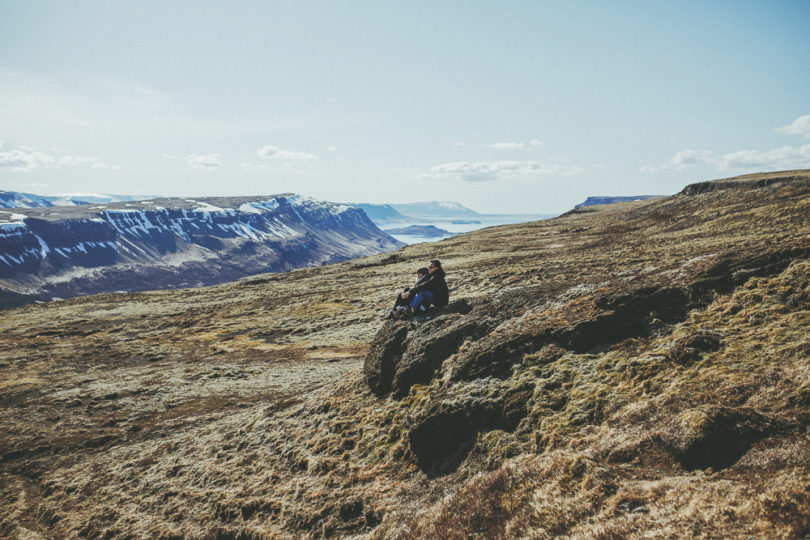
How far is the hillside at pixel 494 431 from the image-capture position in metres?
6.98

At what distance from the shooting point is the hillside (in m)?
6.98

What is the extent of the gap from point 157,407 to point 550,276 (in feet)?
107

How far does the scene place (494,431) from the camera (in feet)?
35.6

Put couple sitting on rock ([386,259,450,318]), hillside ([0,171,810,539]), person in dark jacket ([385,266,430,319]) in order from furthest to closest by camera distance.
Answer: person in dark jacket ([385,266,430,319])
couple sitting on rock ([386,259,450,318])
hillside ([0,171,810,539])

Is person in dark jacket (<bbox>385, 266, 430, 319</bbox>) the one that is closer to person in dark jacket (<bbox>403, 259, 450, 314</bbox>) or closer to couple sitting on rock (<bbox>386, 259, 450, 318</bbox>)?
couple sitting on rock (<bbox>386, 259, 450, 318</bbox>)

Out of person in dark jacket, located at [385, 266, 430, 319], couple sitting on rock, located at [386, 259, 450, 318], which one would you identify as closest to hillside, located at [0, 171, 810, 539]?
person in dark jacket, located at [385, 266, 430, 319]

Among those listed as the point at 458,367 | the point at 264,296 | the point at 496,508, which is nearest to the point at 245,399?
the point at 458,367

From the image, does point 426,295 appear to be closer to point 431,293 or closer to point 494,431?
point 431,293

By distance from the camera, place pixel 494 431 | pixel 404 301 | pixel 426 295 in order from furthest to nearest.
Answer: pixel 404 301 < pixel 426 295 < pixel 494 431

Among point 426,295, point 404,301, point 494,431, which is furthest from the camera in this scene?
point 404,301

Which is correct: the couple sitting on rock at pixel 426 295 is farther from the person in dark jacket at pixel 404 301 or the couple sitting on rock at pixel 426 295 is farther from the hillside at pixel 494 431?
the hillside at pixel 494 431

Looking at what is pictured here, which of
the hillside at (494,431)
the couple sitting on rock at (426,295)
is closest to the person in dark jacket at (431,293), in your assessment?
the couple sitting on rock at (426,295)

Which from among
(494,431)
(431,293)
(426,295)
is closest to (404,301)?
(426,295)

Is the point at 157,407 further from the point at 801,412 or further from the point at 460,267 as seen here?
the point at 460,267
